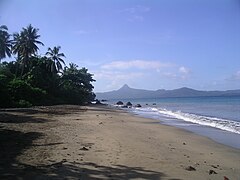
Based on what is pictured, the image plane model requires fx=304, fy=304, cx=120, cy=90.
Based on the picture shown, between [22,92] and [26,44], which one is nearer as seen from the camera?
[22,92]

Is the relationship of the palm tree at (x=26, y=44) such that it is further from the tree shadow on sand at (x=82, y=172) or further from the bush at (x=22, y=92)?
the tree shadow on sand at (x=82, y=172)

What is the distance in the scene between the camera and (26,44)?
5309cm

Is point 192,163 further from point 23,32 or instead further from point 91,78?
point 91,78

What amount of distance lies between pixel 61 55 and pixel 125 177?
5827cm

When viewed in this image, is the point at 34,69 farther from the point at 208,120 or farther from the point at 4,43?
the point at 208,120

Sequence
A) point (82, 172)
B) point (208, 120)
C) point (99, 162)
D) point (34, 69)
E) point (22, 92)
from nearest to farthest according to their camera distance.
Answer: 1. point (82, 172)
2. point (99, 162)
3. point (208, 120)
4. point (22, 92)
5. point (34, 69)

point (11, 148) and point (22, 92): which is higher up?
point (22, 92)

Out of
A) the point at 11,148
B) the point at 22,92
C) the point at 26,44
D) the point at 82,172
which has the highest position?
the point at 26,44

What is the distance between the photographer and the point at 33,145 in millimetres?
9773

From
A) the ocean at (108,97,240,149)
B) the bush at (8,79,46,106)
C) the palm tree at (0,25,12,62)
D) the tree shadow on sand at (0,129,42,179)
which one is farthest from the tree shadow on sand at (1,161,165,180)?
the palm tree at (0,25,12,62)

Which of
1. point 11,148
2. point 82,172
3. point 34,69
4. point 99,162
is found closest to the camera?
point 82,172

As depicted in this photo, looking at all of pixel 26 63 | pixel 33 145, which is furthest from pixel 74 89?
pixel 33 145

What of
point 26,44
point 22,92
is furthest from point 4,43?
point 22,92

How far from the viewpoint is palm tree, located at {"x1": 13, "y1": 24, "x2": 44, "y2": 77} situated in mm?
53091
